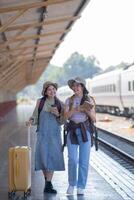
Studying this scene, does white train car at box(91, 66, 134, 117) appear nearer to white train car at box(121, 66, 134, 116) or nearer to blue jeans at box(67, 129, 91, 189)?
white train car at box(121, 66, 134, 116)

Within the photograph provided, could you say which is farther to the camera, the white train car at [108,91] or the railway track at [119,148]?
the white train car at [108,91]

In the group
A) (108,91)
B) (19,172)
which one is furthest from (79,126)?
(108,91)

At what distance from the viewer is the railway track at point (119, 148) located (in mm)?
14703

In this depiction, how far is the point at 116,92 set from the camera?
38.8m

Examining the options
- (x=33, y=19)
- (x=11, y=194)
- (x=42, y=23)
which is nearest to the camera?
(x=11, y=194)

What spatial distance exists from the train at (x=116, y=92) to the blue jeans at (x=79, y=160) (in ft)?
76.8

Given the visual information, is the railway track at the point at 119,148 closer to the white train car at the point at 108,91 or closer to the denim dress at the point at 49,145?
the denim dress at the point at 49,145

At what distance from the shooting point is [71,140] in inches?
343

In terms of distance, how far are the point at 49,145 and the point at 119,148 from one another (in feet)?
33.5

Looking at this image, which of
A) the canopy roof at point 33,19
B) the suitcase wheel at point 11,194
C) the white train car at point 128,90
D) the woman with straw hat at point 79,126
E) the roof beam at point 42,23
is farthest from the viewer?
the white train car at point 128,90

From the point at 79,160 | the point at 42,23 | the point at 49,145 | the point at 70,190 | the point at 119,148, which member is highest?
the point at 42,23

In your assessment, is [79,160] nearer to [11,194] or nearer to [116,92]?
[11,194]

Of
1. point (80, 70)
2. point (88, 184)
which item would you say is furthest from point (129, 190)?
point (80, 70)

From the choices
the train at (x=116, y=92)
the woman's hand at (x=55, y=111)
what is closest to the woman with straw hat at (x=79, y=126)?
the woman's hand at (x=55, y=111)
